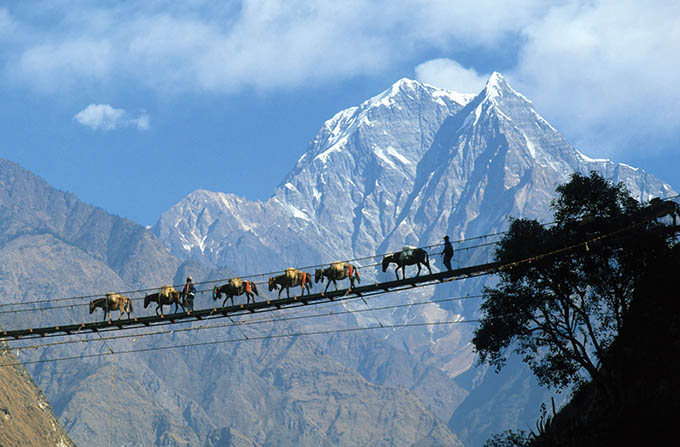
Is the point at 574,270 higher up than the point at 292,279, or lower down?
lower down

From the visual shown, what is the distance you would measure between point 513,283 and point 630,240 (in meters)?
10.3

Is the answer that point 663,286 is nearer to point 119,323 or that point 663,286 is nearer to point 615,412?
point 615,412

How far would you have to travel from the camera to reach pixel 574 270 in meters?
62.8

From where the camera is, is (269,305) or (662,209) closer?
(269,305)

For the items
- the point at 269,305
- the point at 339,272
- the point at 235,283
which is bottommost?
the point at 269,305

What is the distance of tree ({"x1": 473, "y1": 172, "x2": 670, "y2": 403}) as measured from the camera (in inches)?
2304

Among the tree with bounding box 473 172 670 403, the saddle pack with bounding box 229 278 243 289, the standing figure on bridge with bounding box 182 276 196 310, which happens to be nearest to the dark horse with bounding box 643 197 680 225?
the tree with bounding box 473 172 670 403

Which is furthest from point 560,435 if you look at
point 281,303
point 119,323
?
point 119,323

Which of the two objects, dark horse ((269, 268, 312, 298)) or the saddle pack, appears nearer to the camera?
dark horse ((269, 268, 312, 298))

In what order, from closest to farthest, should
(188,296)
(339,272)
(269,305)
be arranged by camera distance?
(269,305), (339,272), (188,296)

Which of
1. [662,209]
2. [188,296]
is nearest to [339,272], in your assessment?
[188,296]

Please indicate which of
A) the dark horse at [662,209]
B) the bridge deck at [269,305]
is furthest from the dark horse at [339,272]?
the dark horse at [662,209]

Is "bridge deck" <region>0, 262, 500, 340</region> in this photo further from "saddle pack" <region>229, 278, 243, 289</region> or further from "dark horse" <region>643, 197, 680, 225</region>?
"dark horse" <region>643, 197, 680, 225</region>

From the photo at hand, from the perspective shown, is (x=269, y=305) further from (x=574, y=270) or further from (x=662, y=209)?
(x=662, y=209)
